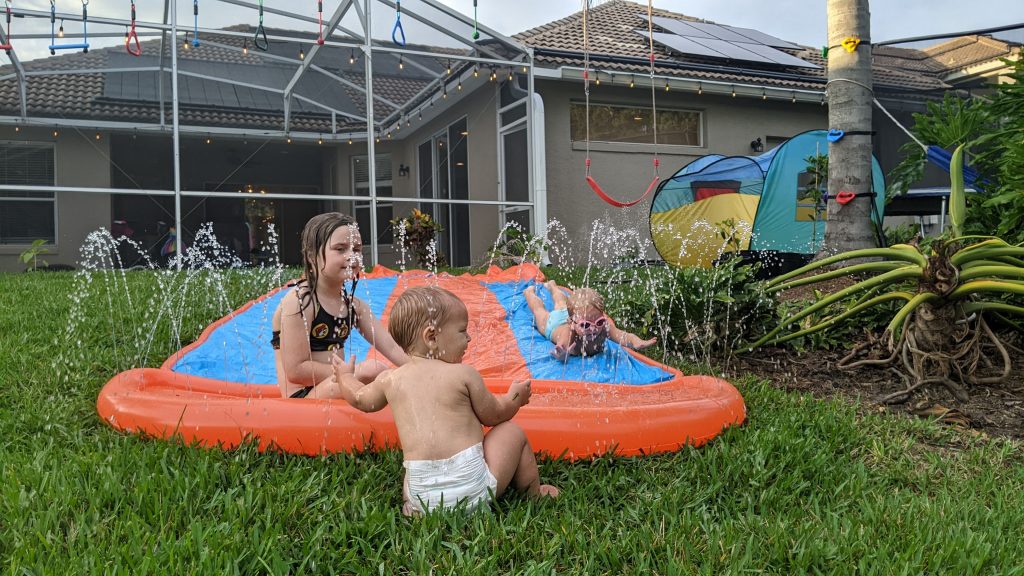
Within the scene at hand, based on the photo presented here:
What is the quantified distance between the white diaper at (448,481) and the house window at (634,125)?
9.89 m

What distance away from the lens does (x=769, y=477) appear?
2.34 metres

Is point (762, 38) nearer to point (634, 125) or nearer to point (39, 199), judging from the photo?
point (634, 125)

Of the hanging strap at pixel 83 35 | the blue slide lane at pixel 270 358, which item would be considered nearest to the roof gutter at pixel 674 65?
the hanging strap at pixel 83 35

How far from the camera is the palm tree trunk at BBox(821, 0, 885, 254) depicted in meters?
4.72

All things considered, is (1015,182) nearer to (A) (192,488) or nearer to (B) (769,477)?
(B) (769,477)

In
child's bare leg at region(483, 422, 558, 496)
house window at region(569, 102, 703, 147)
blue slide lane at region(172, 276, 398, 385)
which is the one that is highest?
house window at region(569, 102, 703, 147)

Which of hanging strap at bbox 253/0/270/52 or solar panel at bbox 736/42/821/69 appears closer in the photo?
hanging strap at bbox 253/0/270/52

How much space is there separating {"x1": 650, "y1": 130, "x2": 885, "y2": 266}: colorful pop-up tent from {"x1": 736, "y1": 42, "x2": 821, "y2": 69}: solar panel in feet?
10.5

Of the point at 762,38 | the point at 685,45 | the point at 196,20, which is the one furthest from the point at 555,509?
the point at 762,38

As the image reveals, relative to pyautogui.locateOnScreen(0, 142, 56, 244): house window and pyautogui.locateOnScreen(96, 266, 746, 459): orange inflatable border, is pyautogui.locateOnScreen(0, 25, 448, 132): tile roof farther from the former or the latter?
pyautogui.locateOnScreen(96, 266, 746, 459): orange inflatable border

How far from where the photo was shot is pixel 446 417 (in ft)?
6.60

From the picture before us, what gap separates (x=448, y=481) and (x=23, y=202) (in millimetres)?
12063

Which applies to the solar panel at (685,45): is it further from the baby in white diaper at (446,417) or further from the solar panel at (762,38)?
the baby in white diaper at (446,417)

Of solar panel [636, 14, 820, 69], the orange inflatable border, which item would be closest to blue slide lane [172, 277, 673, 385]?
the orange inflatable border
